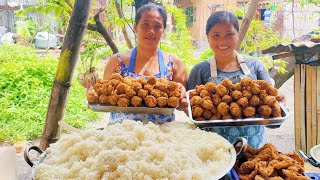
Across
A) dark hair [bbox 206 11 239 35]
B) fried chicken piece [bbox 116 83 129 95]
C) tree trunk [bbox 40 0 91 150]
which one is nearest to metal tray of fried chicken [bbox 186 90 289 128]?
fried chicken piece [bbox 116 83 129 95]

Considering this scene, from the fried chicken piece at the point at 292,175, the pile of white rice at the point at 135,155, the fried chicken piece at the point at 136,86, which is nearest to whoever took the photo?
the pile of white rice at the point at 135,155

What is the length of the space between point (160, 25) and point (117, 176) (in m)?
1.65

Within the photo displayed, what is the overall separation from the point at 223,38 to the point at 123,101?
1094 mm

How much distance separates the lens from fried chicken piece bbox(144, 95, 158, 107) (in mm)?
2068

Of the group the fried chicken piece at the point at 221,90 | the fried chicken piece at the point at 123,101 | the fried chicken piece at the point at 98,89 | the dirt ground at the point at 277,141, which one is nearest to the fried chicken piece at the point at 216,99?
the fried chicken piece at the point at 221,90

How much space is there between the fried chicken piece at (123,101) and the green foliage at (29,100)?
13.7 ft

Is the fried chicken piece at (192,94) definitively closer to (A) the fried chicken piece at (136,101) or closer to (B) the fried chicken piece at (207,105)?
(B) the fried chicken piece at (207,105)

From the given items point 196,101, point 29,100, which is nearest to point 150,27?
point 196,101

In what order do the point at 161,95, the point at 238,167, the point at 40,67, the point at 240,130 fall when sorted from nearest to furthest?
the point at 238,167
the point at 161,95
the point at 240,130
the point at 40,67

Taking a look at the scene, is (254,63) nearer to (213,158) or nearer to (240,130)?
(240,130)

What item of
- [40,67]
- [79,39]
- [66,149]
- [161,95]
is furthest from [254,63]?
[40,67]

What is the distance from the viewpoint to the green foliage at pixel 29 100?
606cm

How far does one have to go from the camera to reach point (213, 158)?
161 cm

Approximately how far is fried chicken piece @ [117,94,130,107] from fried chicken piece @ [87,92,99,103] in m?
0.18
